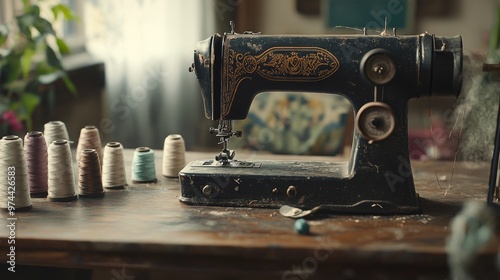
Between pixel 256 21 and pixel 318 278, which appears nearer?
pixel 318 278

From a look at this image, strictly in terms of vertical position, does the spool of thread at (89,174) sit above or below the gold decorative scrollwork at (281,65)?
below

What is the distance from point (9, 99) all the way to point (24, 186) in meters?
1.73

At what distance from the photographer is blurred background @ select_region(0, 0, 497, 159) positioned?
4.33m

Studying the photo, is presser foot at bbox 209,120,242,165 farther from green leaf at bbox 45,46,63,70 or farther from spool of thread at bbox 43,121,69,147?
green leaf at bbox 45,46,63,70

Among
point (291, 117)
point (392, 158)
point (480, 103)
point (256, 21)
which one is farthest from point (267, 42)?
point (256, 21)

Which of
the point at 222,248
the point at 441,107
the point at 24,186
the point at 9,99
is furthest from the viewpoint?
the point at 441,107

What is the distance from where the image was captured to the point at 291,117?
3812 mm

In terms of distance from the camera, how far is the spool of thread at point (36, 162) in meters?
2.01

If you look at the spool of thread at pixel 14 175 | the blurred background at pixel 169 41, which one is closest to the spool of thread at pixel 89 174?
the spool of thread at pixel 14 175

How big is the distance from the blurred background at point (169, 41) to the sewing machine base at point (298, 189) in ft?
7.43

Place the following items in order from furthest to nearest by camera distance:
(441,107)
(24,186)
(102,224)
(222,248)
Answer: (441,107) < (24,186) < (102,224) < (222,248)

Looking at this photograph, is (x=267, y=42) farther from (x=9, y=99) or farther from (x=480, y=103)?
(x=9, y=99)

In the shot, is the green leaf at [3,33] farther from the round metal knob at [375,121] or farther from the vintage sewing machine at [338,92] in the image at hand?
the round metal knob at [375,121]

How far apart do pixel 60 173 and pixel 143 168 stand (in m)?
0.31
